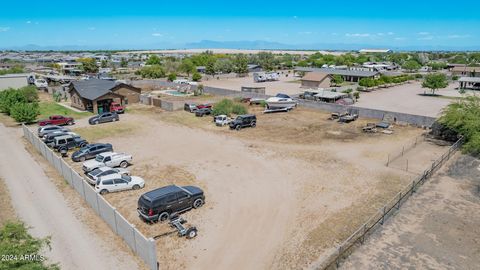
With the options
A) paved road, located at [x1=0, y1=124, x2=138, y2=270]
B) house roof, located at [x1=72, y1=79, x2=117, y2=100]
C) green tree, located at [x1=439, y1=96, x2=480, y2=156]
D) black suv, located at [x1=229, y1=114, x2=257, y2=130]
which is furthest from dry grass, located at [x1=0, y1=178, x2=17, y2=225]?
green tree, located at [x1=439, y1=96, x2=480, y2=156]

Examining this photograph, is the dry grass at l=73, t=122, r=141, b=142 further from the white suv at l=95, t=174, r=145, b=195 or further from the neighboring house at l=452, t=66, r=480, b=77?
the neighboring house at l=452, t=66, r=480, b=77

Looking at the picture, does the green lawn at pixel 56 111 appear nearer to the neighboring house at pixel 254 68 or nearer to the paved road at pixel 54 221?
the paved road at pixel 54 221

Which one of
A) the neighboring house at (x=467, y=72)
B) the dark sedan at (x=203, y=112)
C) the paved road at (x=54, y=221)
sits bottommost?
the paved road at (x=54, y=221)

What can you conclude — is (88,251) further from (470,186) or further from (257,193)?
(470,186)

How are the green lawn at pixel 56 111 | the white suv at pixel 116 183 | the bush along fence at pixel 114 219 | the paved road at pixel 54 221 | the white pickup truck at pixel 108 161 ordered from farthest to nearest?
the green lawn at pixel 56 111
the white pickup truck at pixel 108 161
the white suv at pixel 116 183
the paved road at pixel 54 221
the bush along fence at pixel 114 219

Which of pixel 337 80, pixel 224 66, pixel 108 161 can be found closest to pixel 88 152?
pixel 108 161

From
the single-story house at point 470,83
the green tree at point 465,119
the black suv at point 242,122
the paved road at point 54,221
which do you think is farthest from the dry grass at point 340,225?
the single-story house at point 470,83

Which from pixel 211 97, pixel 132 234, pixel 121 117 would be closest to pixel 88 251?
pixel 132 234
